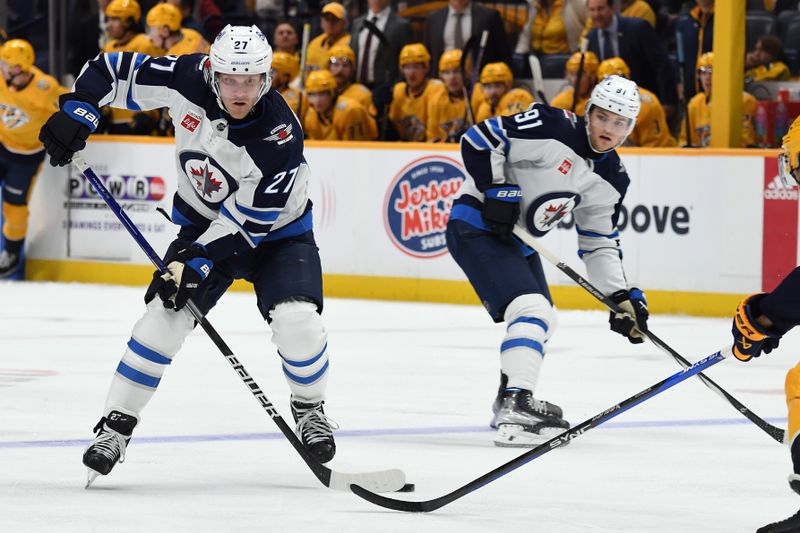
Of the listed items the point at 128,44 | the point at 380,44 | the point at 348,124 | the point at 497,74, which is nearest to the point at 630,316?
the point at 497,74

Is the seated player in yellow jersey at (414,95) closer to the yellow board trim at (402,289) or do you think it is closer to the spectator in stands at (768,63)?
the yellow board trim at (402,289)

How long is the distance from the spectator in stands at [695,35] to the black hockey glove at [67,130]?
5807mm

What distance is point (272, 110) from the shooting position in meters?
4.45

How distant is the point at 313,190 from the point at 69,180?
5.78 feet

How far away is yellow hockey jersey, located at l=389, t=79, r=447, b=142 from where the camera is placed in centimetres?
1005

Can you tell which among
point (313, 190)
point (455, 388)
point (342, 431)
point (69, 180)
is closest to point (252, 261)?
point (342, 431)

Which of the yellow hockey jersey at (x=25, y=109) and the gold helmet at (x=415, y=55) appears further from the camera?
the yellow hockey jersey at (x=25, y=109)

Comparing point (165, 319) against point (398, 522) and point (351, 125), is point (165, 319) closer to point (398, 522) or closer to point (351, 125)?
point (398, 522)

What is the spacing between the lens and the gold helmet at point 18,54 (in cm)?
1027

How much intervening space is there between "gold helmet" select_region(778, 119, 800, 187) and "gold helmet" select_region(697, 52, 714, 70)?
586 cm

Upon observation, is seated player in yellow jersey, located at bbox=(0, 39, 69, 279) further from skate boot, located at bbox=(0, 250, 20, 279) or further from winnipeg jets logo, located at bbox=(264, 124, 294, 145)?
winnipeg jets logo, located at bbox=(264, 124, 294, 145)

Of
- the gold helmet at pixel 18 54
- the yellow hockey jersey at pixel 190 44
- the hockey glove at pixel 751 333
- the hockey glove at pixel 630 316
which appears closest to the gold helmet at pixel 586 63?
the yellow hockey jersey at pixel 190 44

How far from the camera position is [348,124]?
10.0 meters

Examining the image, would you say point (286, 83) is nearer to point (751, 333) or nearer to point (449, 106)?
point (449, 106)
